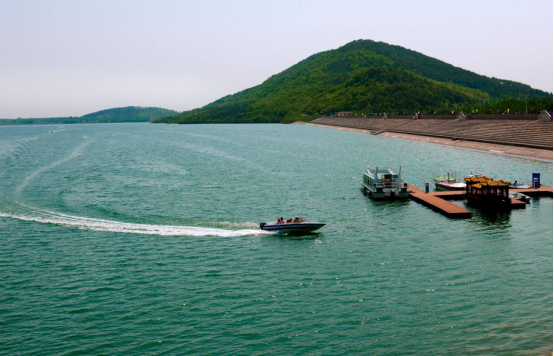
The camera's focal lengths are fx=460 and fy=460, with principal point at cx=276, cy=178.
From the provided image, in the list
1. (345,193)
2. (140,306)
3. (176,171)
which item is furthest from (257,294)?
(176,171)

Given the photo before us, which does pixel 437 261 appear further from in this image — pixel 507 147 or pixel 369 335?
pixel 507 147

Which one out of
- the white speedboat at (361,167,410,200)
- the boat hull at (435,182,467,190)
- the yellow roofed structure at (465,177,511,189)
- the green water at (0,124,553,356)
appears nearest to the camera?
the green water at (0,124,553,356)

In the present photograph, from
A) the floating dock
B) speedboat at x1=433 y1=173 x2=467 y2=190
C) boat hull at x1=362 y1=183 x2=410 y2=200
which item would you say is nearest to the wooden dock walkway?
the floating dock

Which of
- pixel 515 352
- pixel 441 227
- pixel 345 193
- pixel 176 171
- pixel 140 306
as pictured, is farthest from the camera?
pixel 176 171

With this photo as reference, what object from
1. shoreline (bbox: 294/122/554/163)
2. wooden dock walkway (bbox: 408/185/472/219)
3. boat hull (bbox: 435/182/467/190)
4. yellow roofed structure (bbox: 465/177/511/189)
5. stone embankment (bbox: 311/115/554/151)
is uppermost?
stone embankment (bbox: 311/115/554/151)

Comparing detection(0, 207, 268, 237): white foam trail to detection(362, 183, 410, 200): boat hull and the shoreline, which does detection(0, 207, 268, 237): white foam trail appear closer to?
detection(362, 183, 410, 200): boat hull
